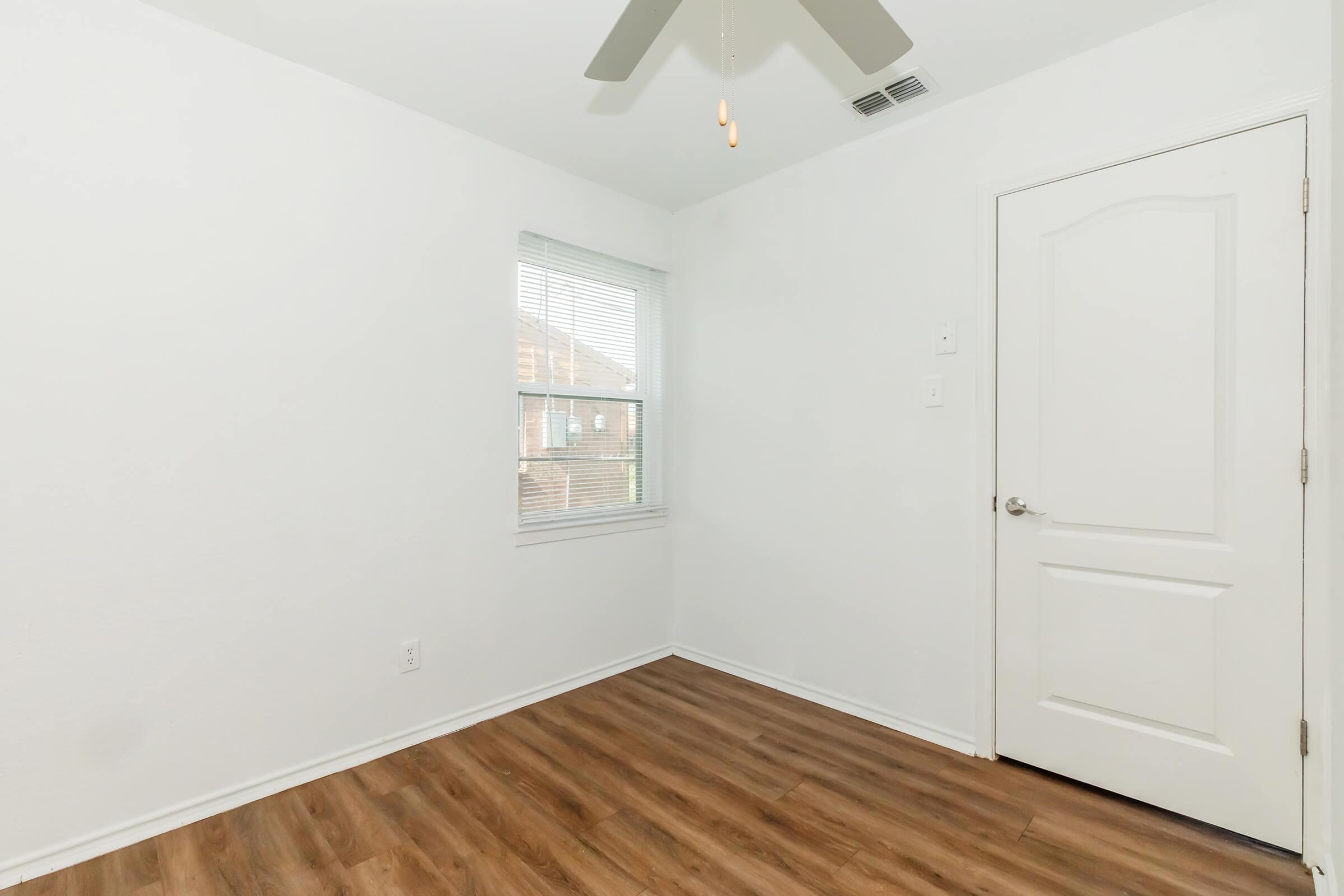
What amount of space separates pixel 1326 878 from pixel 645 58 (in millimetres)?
3126

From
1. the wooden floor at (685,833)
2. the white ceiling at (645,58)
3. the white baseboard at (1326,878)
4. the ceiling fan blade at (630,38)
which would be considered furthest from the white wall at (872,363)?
the ceiling fan blade at (630,38)

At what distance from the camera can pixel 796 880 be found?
5.66ft

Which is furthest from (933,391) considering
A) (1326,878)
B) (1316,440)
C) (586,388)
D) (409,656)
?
(409,656)

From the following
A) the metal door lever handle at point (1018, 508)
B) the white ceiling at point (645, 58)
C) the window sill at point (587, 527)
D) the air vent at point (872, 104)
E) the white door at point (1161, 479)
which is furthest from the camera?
the window sill at point (587, 527)

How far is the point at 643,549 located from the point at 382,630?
1397mm

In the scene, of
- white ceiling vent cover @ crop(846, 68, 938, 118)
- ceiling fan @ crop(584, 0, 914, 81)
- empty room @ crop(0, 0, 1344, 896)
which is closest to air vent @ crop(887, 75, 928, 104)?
white ceiling vent cover @ crop(846, 68, 938, 118)

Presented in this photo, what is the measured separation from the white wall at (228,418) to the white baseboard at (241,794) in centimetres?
3

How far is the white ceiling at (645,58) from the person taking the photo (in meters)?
1.96

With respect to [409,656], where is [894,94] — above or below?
above

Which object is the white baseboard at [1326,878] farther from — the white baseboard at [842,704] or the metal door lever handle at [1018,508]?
the metal door lever handle at [1018,508]

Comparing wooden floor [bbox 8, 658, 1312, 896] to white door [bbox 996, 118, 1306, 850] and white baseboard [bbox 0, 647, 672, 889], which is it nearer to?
white baseboard [bbox 0, 647, 672, 889]

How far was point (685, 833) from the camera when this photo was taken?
1.94 m

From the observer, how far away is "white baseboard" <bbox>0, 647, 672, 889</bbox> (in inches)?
69.8

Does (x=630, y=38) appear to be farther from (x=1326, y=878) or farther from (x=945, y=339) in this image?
(x=1326, y=878)
